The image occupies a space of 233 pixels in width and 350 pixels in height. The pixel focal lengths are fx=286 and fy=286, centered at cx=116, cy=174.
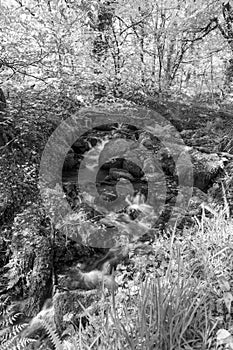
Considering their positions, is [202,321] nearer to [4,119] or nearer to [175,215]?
[175,215]

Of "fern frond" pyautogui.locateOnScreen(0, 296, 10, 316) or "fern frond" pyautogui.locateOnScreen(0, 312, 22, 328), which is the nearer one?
Answer: "fern frond" pyautogui.locateOnScreen(0, 312, 22, 328)

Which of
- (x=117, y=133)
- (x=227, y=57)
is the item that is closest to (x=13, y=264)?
(x=117, y=133)

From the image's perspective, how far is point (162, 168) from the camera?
15.2ft

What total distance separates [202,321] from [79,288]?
143cm

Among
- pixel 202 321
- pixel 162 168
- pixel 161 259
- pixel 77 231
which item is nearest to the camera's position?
pixel 202 321

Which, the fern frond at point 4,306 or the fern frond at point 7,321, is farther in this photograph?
the fern frond at point 4,306

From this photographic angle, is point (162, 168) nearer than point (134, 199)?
No

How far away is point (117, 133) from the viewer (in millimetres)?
5461

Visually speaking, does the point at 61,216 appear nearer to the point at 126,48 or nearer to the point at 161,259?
the point at 161,259

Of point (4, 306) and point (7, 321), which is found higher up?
point (7, 321)

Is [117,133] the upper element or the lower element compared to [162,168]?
upper

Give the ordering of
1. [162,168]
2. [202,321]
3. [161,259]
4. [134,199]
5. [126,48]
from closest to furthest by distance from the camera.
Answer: [202,321] < [161,259] < [134,199] < [162,168] < [126,48]

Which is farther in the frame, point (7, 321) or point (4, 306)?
point (4, 306)

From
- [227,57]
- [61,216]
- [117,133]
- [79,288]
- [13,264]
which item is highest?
[227,57]
